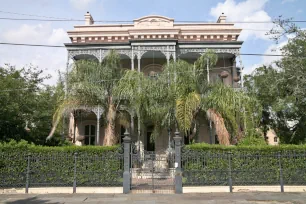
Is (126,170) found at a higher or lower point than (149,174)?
higher

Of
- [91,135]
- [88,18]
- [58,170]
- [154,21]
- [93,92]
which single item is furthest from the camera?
[88,18]

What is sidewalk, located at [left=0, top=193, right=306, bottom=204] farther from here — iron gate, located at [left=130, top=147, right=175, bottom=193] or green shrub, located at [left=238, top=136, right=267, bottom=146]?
green shrub, located at [left=238, top=136, right=267, bottom=146]

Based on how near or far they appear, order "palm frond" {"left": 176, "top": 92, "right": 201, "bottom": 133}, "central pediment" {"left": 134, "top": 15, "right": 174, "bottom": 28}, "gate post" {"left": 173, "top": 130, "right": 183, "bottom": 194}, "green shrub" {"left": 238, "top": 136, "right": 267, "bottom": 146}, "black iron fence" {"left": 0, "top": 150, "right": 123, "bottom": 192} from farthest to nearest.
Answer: "central pediment" {"left": 134, "top": 15, "right": 174, "bottom": 28}, "green shrub" {"left": 238, "top": 136, "right": 267, "bottom": 146}, "palm frond" {"left": 176, "top": 92, "right": 201, "bottom": 133}, "black iron fence" {"left": 0, "top": 150, "right": 123, "bottom": 192}, "gate post" {"left": 173, "top": 130, "right": 183, "bottom": 194}

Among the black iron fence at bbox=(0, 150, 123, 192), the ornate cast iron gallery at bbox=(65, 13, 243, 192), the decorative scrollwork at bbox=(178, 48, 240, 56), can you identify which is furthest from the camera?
the decorative scrollwork at bbox=(178, 48, 240, 56)

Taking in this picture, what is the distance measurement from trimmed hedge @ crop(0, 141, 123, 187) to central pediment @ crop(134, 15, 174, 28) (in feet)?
35.9

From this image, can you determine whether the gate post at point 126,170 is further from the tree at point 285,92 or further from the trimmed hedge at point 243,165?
the tree at point 285,92

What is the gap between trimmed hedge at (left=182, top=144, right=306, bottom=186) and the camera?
11.1 meters

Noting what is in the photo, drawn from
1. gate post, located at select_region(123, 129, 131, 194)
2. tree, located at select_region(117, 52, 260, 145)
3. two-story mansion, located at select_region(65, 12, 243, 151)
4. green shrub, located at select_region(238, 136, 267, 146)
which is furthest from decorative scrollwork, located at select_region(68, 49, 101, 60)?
green shrub, located at select_region(238, 136, 267, 146)

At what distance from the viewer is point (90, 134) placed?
19000mm

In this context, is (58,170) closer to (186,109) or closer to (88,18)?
(186,109)

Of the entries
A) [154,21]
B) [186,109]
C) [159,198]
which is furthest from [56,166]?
[154,21]

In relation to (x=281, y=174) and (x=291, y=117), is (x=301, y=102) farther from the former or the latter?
(x=281, y=174)

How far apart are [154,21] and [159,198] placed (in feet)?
42.9

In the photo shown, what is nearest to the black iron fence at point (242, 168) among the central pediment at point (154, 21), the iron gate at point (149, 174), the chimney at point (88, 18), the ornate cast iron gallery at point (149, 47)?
the iron gate at point (149, 174)
